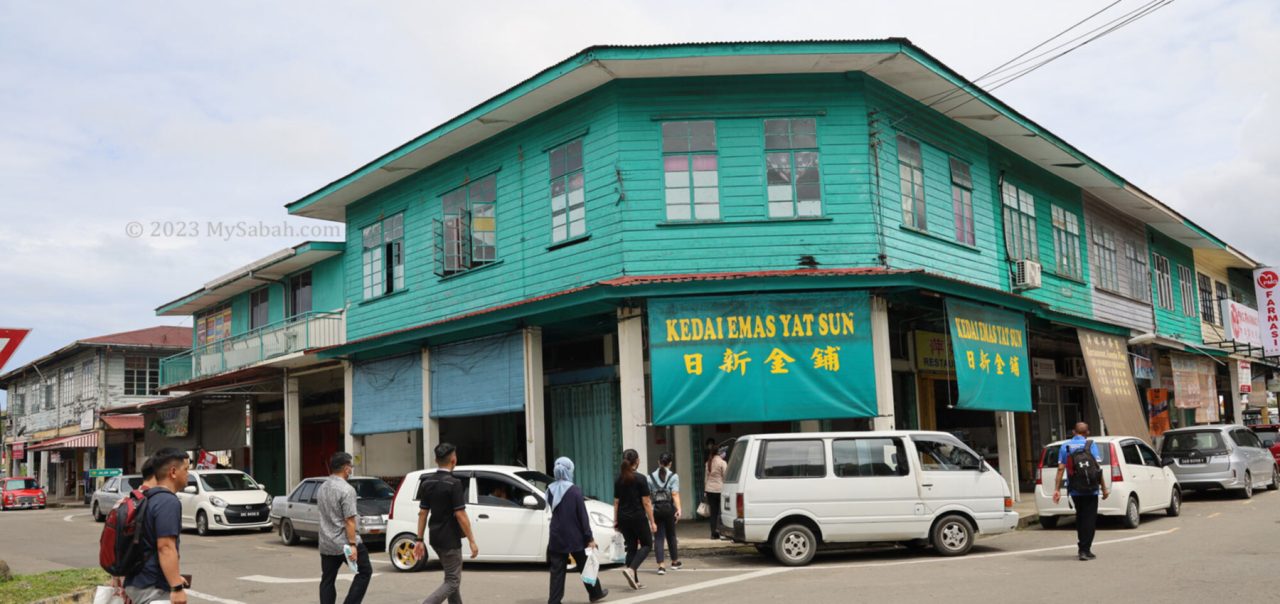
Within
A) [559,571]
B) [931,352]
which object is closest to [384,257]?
[931,352]

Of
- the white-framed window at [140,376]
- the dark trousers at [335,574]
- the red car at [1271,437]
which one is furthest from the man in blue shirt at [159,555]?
the white-framed window at [140,376]

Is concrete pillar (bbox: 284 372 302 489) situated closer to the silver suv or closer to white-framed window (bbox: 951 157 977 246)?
white-framed window (bbox: 951 157 977 246)

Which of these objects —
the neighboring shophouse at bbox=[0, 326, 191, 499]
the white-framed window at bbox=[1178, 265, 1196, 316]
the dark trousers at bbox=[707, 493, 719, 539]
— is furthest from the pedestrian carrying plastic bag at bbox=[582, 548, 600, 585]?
the neighboring shophouse at bbox=[0, 326, 191, 499]

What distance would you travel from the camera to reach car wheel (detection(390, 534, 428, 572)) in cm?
1420

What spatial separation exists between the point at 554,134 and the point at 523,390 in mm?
4768

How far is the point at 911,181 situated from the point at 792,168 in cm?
259

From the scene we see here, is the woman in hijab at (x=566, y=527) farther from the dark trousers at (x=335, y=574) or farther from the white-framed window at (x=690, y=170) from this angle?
the white-framed window at (x=690, y=170)

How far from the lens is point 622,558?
44.5ft

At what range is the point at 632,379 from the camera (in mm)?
16609

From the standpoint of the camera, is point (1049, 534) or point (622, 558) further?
point (1049, 534)

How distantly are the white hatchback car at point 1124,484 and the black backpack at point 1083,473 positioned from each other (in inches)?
123

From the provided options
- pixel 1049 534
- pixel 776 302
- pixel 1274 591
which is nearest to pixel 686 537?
pixel 776 302

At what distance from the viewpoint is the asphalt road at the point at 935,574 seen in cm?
1002

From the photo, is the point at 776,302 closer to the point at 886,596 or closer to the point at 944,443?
the point at 944,443
